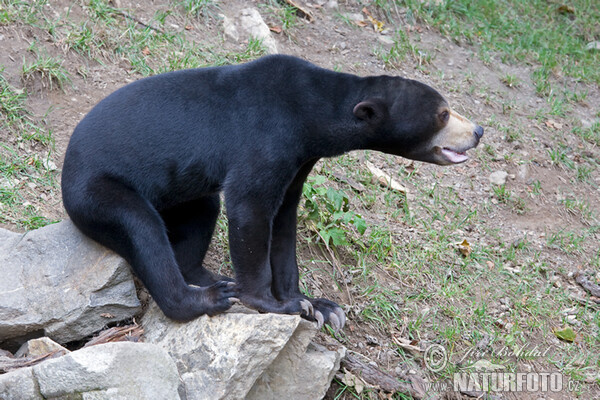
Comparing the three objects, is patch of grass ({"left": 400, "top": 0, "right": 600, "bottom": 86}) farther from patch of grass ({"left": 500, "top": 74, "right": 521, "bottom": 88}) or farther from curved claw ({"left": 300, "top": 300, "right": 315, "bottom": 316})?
curved claw ({"left": 300, "top": 300, "right": 315, "bottom": 316})

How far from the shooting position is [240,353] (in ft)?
12.5

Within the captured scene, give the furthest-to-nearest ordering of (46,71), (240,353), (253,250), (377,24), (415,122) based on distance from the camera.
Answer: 1. (377,24)
2. (46,71)
3. (415,122)
4. (253,250)
5. (240,353)

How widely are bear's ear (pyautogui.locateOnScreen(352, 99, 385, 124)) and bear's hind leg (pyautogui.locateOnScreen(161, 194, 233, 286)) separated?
1278 millimetres

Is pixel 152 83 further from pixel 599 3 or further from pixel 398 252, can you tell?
pixel 599 3

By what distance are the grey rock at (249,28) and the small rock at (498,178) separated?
294 centimetres

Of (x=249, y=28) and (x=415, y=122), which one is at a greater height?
(x=415, y=122)

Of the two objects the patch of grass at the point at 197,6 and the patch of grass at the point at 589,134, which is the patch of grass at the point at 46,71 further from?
the patch of grass at the point at 589,134

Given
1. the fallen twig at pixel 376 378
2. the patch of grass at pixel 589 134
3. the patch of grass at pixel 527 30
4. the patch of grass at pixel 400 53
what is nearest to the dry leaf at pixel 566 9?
the patch of grass at pixel 527 30

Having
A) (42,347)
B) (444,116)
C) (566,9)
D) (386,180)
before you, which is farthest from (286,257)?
(566,9)

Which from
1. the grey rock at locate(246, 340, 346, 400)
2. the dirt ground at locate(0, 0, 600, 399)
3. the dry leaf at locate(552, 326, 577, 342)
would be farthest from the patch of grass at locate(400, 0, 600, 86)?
the grey rock at locate(246, 340, 346, 400)

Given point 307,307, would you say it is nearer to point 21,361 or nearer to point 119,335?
point 119,335

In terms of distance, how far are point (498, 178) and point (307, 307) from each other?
3.95 m

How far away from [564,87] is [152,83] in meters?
7.00

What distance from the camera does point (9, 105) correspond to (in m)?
6.22
